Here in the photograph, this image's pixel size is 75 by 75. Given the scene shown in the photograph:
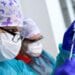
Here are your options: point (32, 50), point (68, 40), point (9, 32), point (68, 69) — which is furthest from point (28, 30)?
point (68, 69)

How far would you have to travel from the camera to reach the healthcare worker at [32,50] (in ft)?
4.05

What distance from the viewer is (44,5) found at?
167 centimetres

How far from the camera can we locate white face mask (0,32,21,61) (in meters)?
0.98

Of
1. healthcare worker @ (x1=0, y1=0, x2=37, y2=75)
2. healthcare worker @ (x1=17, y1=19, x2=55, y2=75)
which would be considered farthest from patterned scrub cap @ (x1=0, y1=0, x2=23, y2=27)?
healthcare worker @ (x1=17, y1=19, x2=55, y2=75)

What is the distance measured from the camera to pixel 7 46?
39.1 inches

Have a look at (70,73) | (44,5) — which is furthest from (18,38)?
(44,5)

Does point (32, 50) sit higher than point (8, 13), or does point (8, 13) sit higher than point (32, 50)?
point (8, 13)

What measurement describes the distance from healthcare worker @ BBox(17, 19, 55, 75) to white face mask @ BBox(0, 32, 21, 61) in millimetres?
201

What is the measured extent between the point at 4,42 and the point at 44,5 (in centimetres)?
77

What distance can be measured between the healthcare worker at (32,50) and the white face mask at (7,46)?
201 mm

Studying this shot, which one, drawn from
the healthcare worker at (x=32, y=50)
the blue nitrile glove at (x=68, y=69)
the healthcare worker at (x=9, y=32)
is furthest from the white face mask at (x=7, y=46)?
the blue nitrile glove at (x=68, y=69)

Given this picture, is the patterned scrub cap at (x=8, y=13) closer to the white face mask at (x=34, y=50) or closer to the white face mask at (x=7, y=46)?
the white face mask at (x=7, y=46)

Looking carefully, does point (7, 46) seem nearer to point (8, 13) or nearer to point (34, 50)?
point (8, 13)

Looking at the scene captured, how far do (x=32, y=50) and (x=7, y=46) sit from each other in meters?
0.28
